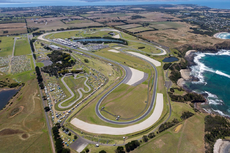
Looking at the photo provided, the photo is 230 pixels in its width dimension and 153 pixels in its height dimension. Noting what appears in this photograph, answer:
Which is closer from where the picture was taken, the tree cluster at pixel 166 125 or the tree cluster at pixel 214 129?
the tree cluster at pixel 214 129

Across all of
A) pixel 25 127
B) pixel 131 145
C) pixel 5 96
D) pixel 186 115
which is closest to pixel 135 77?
pixel 186 115

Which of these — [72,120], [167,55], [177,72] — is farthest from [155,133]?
[167,55]

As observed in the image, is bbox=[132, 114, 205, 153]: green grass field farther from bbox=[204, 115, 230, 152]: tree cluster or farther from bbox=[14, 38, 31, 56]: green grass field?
bbox=[14, 38, 31, 56]: green grass field

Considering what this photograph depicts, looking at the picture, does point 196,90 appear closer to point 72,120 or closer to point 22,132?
point 72,120

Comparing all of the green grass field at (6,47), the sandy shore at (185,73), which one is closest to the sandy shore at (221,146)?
the sandy shore at (185,73)

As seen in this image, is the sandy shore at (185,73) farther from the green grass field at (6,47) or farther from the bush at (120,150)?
the green grass field at (6,47)
